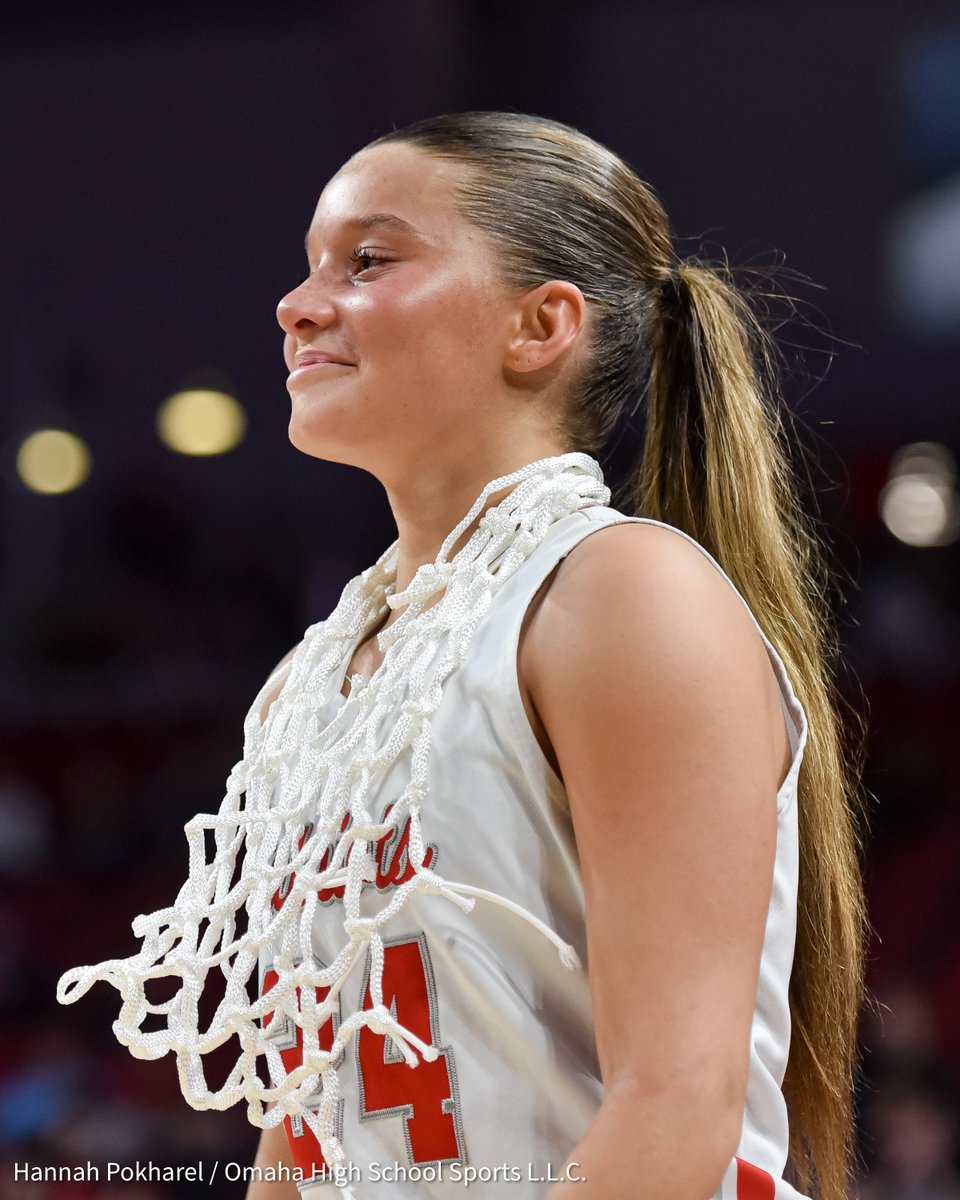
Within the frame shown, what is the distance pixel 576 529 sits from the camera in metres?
1.03

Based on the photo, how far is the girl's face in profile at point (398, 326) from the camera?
109cm

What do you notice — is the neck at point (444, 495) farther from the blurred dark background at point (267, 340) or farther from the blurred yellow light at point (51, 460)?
the blurred yellow light at point (51, 460)

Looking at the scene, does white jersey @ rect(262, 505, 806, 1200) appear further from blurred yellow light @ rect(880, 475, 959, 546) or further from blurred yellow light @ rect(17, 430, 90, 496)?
blurred yellow light @ rect(17, 430, 90, 496)

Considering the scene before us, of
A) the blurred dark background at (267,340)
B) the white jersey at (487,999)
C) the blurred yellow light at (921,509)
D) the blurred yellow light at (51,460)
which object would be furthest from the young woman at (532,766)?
the blurred yellow light at (51,460)

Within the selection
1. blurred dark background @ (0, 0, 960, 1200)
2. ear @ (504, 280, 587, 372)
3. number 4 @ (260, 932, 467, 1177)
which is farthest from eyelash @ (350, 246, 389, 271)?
blurred dark background @ (0, 0, 960, 1200)

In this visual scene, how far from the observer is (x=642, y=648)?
888mm

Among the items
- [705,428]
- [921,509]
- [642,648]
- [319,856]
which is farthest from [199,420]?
[642,648]

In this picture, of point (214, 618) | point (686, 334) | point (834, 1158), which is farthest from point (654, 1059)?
point (214, 618)

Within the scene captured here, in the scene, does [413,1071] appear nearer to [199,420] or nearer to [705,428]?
[705,428]

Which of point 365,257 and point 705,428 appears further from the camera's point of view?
point 705,428

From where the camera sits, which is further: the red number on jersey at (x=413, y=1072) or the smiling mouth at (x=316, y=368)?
the smiling mouth at (x=316, y=368)

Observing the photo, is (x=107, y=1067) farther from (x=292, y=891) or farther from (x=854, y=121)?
(x=854, y=121)

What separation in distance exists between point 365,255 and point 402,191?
6 cm

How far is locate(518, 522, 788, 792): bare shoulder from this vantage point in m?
0.88
